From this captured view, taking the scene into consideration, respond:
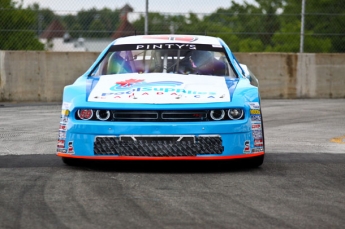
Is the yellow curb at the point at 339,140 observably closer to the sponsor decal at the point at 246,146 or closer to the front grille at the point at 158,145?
the sponsor decal at the point at 246,146

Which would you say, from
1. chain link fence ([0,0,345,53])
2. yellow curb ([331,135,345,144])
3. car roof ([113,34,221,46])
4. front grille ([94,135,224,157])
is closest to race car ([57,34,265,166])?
front grille ([94,135,224,157])

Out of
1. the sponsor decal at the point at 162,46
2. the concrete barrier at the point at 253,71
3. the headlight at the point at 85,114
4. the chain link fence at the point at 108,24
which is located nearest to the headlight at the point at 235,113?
the headlight at the point at 85,114

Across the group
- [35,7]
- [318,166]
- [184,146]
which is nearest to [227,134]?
[184,146]

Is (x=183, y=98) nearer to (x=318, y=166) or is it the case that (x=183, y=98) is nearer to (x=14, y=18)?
(x=318, y=166)

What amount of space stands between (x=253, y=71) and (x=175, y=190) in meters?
12.0

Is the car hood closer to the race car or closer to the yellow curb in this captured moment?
the race car

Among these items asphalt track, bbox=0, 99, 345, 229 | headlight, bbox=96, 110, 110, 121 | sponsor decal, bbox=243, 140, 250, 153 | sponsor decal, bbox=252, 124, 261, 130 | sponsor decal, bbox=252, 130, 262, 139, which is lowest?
asphalt track, bbox=0, 99, 345, 229

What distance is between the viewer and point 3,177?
7.03m

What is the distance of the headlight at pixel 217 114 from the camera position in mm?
7426

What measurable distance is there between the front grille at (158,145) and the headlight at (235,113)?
0.25m

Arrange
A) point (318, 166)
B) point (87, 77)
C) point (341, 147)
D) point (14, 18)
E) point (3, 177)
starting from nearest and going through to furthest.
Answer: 1. point (3, 177)
2. point (318, 166)
3. point (87, 77)
4. point (341, 147)
5. point (14, 18)

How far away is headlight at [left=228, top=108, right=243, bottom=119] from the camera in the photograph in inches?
294

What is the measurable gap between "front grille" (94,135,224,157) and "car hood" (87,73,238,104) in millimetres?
324

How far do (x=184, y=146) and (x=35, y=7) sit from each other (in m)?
12.5
